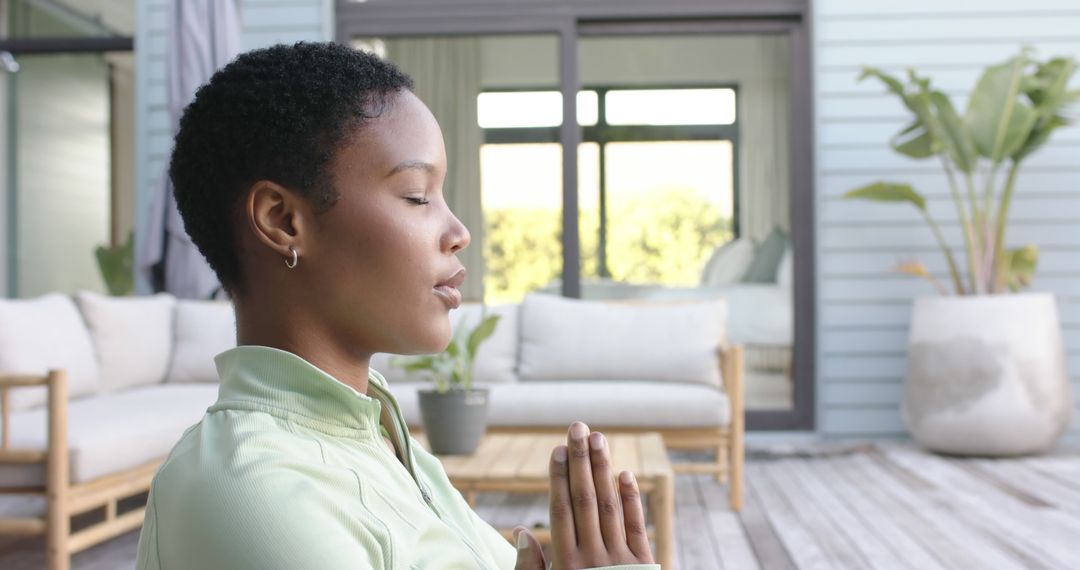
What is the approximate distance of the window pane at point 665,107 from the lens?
5238mm

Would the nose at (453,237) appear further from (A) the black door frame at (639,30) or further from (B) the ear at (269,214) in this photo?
(A) the black door frame at (639,30)

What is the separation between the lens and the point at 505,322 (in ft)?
12.8

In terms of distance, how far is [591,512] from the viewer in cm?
54

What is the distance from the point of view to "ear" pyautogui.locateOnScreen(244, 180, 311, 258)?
1.90 feet

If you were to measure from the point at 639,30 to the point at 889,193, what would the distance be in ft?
5.07

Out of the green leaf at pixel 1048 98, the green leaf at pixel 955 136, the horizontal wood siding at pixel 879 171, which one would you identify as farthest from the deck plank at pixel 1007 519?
the green leaf at pixel 1048 98

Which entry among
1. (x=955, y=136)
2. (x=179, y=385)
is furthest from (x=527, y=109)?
(x=179, y=385)

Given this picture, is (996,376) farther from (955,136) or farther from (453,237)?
(453,237)

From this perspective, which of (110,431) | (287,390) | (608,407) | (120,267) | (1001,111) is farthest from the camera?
(120,267)

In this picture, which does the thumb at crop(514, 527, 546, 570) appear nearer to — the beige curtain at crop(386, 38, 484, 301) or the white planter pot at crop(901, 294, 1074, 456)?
the white planter pot at crop(901, 294, 1074, 456)

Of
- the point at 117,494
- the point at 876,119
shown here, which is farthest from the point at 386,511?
the point at 876,119

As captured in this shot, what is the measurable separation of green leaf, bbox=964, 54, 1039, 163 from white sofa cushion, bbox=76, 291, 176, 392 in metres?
3.46

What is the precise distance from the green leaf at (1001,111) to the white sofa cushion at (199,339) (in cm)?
321

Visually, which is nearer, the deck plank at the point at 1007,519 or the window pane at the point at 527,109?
the deck plank at the point at 1007,519
